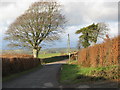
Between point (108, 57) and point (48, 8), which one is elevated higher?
point (48, 8)

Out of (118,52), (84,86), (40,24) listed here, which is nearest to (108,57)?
(118,52)

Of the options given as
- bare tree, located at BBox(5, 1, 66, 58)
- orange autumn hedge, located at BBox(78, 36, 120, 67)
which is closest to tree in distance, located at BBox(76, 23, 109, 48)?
bare tree, located at BBox(5, 1, 66, 58)

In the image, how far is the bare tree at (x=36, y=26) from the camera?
37.6m

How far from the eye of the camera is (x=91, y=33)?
57938 mm

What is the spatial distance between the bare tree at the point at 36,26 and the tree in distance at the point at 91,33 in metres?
18.9

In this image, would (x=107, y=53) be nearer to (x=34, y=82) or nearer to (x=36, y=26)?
(x=34, y=82)

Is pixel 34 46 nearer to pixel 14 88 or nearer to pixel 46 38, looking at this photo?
pixel 46 38

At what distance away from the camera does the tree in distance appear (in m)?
56.2

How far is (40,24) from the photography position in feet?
123

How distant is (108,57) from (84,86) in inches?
236

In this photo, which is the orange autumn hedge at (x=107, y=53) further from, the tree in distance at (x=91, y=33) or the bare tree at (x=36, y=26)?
the tree in distance at (x=91, y=33)

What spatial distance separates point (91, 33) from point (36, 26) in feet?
81.0

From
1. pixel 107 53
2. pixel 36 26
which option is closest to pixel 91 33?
pixel 36 26

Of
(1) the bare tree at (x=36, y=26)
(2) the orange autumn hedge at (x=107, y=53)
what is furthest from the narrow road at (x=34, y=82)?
(1) the bare tree at (x=36, y=26)
